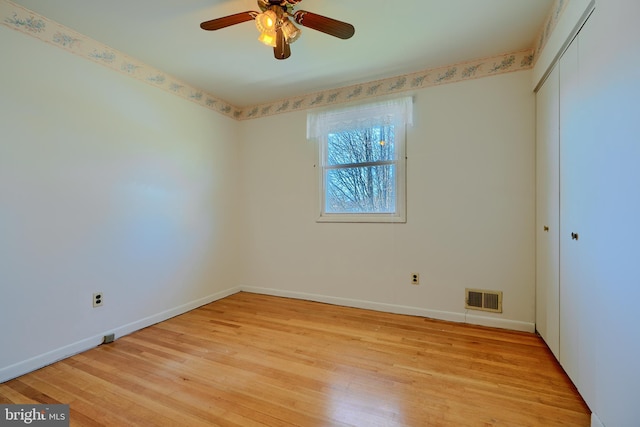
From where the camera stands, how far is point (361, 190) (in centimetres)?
305

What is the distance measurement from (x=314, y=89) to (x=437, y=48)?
4.37ft

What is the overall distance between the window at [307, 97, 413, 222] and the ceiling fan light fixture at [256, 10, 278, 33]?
1.46 meters

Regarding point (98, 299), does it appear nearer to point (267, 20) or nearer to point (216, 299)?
point (216, 299)

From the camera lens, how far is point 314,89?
311cm

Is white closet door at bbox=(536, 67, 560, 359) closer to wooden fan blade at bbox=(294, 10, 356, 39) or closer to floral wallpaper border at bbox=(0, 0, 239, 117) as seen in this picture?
wooden fan blade at bbox=(294, 10, 356, 39)

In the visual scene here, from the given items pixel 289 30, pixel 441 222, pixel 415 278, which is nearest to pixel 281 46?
pixel 289 30

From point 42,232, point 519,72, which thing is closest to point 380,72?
point 519,72

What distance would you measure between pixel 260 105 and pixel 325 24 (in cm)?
213

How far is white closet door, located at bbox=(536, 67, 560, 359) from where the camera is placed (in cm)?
183

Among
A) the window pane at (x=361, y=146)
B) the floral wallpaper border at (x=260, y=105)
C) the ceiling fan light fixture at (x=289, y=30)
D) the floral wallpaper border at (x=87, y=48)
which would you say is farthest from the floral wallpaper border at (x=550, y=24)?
the floral wallpaper border at (x=87, y=48)

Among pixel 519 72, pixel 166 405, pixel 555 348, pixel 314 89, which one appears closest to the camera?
pixel 166 405

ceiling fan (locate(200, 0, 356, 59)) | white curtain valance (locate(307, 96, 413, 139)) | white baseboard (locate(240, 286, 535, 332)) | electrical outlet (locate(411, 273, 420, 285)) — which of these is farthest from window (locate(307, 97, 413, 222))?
ceiling fan (locate(200, 0, 356, 59))

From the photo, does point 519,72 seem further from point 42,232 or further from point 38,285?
point 38,285

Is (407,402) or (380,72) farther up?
(380,72)
